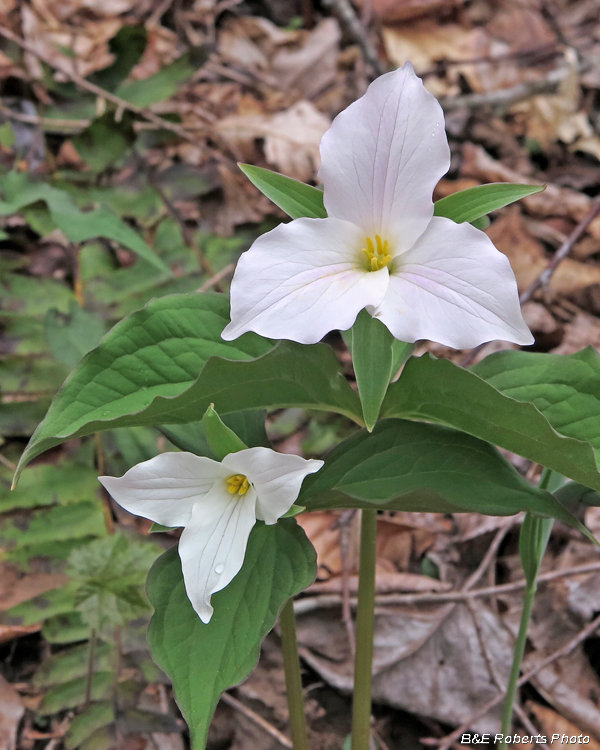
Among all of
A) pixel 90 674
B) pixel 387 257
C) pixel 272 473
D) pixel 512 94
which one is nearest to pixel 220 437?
pixel 272 473

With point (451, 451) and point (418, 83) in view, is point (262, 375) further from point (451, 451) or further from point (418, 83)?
point (418, 83)

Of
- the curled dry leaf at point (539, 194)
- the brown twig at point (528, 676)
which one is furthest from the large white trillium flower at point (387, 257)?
the curled dry leaf at point (539, 194)

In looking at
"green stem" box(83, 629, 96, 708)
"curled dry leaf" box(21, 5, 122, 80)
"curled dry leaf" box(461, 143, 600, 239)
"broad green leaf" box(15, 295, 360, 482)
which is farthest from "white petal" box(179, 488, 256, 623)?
"curled dry leaf" box(21, 5, 122, 80)

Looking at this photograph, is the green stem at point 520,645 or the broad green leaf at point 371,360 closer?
the broad green leaf at point 371,360

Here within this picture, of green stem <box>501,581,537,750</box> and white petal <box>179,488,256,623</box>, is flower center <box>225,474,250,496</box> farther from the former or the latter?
green stem <box>501,581,537,750</box>

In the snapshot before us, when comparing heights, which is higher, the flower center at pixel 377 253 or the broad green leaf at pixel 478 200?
the broad green leaf at pixel 478 200

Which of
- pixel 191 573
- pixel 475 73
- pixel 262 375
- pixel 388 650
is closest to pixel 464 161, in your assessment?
pixel 475 73

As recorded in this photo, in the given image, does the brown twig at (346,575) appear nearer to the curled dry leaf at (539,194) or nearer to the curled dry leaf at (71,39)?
the curled dry leaf at (539,194)
